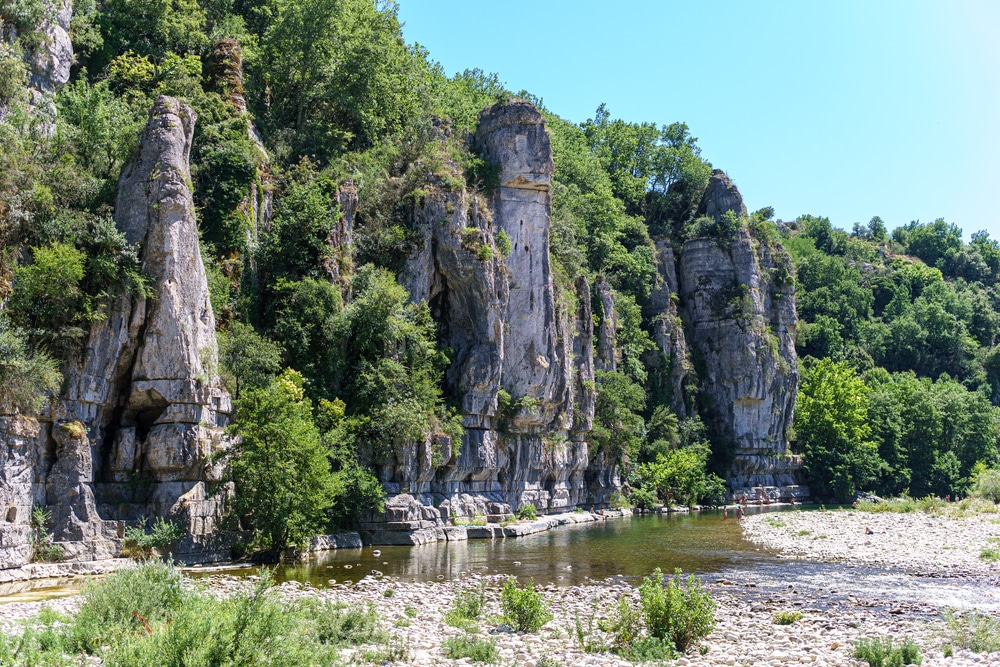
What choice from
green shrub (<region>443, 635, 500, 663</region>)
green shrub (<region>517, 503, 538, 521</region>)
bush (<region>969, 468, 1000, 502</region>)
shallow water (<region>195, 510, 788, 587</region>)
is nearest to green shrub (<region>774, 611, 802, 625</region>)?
shallow water (<region>195, 510, 788, 587</region>)

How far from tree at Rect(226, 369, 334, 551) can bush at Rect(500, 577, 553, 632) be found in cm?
1236

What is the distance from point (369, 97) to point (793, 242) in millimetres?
87262

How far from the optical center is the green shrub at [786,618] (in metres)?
19.1

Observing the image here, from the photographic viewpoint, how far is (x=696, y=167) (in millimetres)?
93938

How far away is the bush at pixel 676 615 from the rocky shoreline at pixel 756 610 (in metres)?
0.43

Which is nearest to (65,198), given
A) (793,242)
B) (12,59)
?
(12,59)

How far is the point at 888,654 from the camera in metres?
14.9

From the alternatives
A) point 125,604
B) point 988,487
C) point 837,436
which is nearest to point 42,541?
point 125,604

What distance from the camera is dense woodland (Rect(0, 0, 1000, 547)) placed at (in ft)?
91.8

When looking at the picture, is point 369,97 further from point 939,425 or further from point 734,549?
point 939,425

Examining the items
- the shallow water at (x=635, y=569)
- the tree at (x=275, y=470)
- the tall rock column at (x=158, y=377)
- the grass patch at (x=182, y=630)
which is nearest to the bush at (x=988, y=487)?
the shallow water at (x=635, y=569)

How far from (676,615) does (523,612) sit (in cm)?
334

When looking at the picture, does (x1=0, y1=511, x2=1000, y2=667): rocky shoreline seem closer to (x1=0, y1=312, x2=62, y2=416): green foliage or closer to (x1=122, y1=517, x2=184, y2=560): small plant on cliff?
(x1=122, y1=517, x2=184, y2=560): small plant on cliff

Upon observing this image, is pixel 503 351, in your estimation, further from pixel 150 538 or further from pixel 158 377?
pixel 150 538
